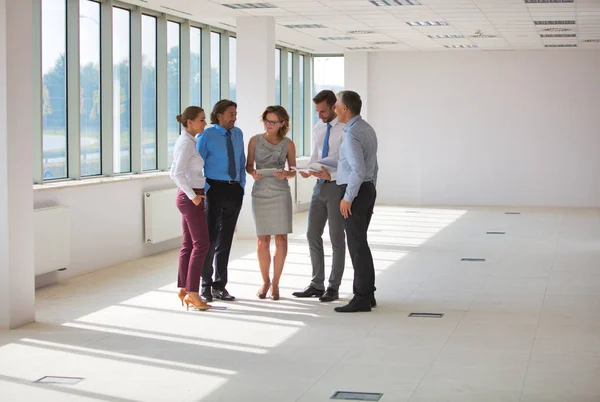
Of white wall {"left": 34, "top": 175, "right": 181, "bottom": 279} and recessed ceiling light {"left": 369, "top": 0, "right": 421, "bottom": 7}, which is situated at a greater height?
recessed ceiling light {"left": 369, "top": 0, "right": 421, "bottom": 7}

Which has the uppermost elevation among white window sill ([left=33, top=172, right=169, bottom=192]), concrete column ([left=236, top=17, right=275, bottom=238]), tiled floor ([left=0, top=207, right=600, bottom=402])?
concrete column ([left=236, top=17, right=275, bottom=238])

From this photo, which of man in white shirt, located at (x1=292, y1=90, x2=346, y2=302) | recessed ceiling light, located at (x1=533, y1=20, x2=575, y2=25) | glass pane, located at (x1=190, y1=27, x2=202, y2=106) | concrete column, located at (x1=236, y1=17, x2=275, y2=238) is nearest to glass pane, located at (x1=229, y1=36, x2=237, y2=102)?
glass pane, located at (x1=190, y1=27, x2=202, y2=106)

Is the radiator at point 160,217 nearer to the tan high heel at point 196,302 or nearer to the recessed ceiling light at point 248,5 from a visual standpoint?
the recessed ceiling light at point 248,5

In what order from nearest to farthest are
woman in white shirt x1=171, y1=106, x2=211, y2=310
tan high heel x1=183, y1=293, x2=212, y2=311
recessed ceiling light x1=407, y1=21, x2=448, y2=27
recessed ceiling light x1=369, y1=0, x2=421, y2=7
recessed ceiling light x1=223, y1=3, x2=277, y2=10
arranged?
woman in white shirt x1=171, y1=106, x2=211, y2=310
tan high heel x1=183, y1=293, x2=212, y2=311
recessed ceiling light x1=369, y1=0, x2=421, y2=7
recessed ceiling light x1=223, y1=3, x2=277, y2=10
recessed ceiling light x1=407, y1=21, x2=448, y2=27

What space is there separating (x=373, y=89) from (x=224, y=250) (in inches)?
434

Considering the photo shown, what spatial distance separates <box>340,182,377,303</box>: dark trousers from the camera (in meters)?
6.83

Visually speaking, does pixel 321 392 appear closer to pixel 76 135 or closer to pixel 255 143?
pixel 255 143

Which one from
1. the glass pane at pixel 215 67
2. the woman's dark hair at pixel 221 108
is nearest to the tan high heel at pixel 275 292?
the woman's dark hair at pixel 221 108

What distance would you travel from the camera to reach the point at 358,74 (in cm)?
1795

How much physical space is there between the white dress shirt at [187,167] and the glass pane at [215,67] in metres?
6.89

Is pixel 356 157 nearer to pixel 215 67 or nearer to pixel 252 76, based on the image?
pixel 252 76

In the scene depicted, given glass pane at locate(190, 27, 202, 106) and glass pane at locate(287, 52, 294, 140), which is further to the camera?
glass pane at locate(287, 52, 294, 140)

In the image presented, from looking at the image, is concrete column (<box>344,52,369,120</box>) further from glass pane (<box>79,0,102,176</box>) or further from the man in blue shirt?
the man in blue shirt

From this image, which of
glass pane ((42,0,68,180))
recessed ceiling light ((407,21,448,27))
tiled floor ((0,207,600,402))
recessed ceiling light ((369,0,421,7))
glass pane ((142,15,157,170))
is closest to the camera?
tiled floor ((0,207,600,402))
